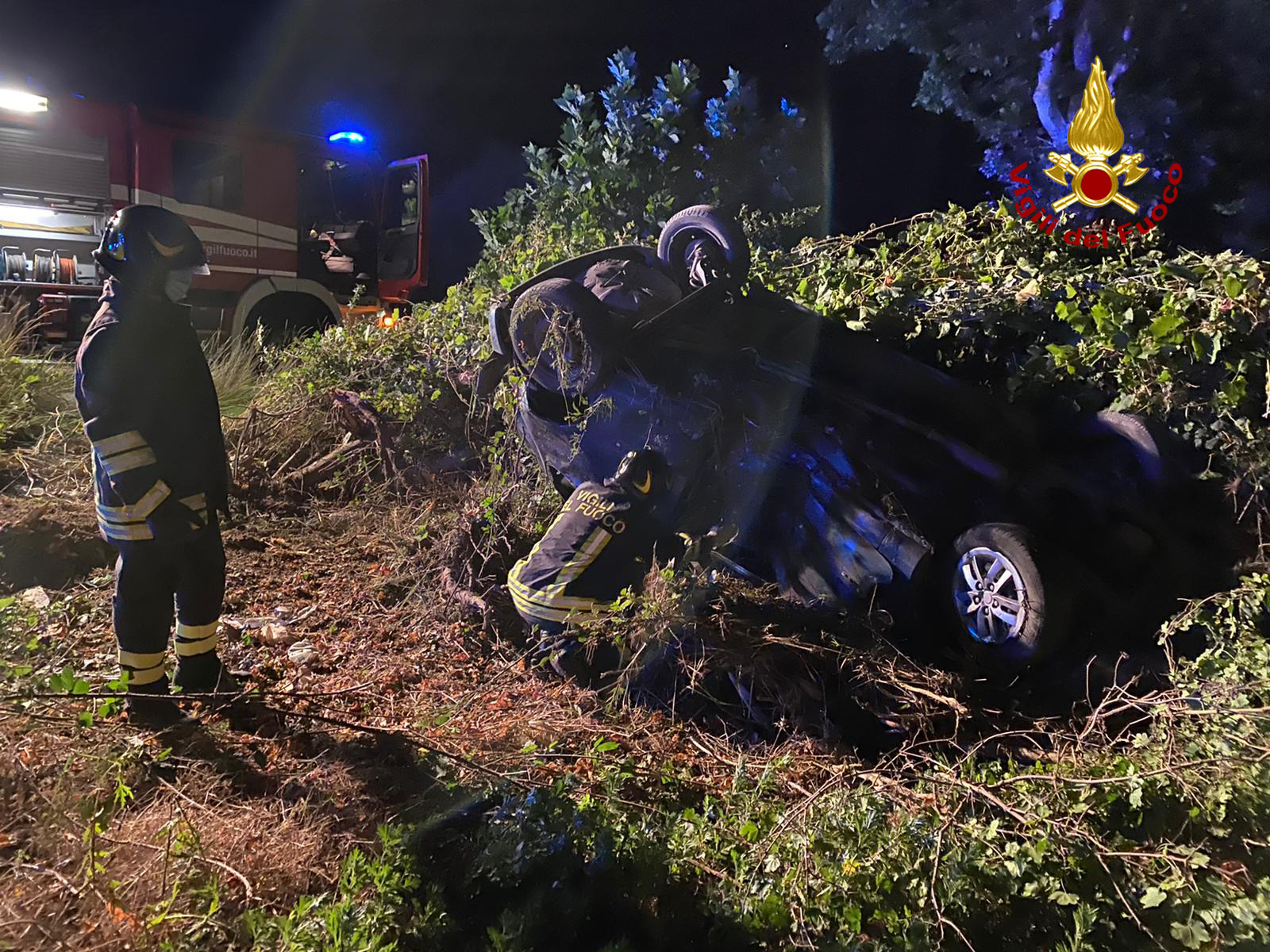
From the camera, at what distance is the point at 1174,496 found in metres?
3.03

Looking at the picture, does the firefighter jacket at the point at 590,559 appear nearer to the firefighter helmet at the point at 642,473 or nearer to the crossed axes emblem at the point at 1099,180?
the firefighter helmet at the point at 642,473

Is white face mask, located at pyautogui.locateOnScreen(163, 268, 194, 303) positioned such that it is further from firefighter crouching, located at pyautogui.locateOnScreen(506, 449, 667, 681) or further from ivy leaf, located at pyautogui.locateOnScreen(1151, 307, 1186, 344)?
ivy leaf, located at pyautogui.locateOnScreen(1151, 307, 1186, 344)

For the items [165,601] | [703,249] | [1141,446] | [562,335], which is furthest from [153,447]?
[1141,446]

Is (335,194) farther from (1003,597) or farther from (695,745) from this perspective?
(1003,597)

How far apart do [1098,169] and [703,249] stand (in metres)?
3.64

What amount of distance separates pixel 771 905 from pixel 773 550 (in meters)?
1.80

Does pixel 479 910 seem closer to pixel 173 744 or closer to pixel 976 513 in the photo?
pixel 173 744

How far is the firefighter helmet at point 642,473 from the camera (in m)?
3.31

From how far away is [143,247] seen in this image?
2764mm

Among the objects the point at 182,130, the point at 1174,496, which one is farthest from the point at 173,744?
the point at 182,130

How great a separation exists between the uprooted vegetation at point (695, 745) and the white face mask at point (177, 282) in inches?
51.5

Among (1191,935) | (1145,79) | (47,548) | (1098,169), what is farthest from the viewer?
(1098,169)

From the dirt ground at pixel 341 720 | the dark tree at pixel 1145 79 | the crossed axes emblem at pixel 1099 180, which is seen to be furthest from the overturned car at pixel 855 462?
the dark tree at pixel 1145 79

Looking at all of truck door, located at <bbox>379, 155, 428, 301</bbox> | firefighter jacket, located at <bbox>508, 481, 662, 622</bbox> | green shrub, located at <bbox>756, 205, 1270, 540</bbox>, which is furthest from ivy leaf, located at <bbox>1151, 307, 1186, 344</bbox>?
truck door, located at <bbox>379, 155, 428, 301</bbox>
